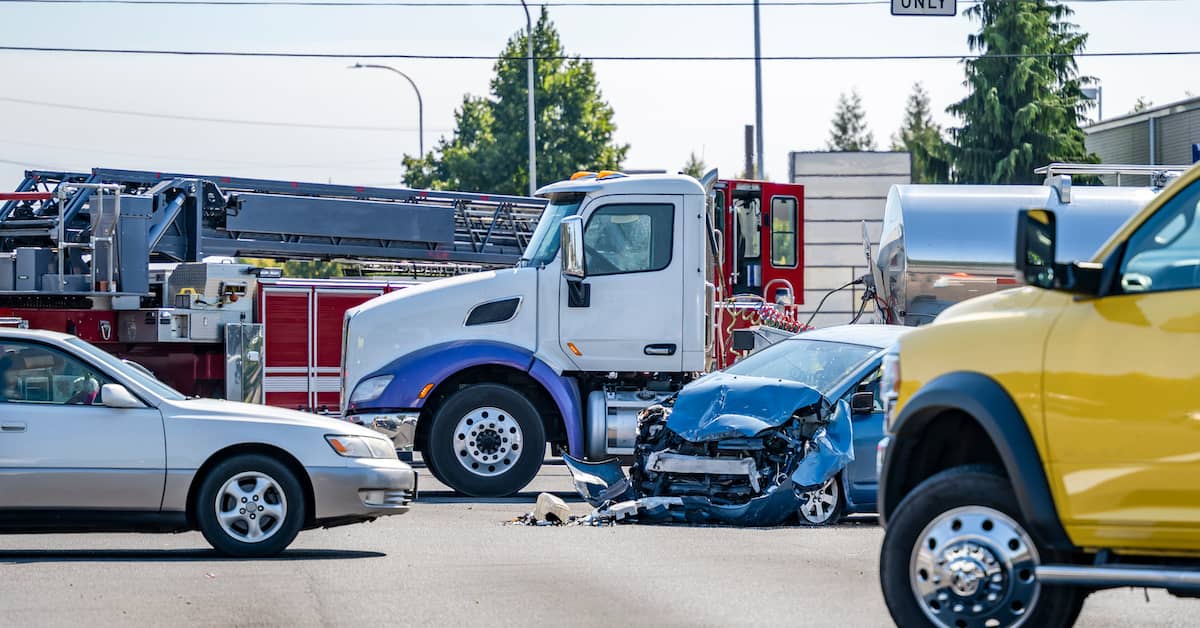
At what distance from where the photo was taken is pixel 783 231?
23.3 m

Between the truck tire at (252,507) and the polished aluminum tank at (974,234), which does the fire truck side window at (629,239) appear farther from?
the truck tire at (252,507)

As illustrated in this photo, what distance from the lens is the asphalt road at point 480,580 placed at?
786cm

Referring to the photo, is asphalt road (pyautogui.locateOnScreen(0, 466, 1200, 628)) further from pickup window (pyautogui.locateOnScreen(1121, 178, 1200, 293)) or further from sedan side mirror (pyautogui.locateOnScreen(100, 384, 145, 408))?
pickup window (pyautogui.locateOnScreen(1121, 178, 1200, 293))

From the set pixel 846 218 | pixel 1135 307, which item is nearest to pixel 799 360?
pixel 1135 307

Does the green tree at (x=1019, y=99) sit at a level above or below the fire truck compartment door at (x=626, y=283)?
above

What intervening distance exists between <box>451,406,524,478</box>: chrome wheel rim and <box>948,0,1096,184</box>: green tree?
1448 inches

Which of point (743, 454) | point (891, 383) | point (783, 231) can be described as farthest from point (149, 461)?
point (783, 231)

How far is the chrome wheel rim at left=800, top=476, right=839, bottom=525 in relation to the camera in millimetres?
11898

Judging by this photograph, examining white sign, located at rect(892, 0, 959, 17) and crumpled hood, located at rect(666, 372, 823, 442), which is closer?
crumpled hood, located at rect(666, 372, 823, 442)

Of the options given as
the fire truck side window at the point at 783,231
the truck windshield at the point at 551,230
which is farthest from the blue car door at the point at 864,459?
the fire truck side window at the point at 783,231

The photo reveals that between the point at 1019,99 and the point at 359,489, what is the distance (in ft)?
143

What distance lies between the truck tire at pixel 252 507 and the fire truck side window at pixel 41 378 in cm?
99

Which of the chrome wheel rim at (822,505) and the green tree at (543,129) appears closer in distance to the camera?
the chrome wheel rim at (822,505)

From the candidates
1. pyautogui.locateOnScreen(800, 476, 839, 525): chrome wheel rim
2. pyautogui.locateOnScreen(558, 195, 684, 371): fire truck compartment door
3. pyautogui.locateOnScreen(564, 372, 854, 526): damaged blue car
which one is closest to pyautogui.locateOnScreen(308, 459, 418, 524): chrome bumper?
pyautogui.locateOnScreen(564, 372, 854, 526): damaged blue car
